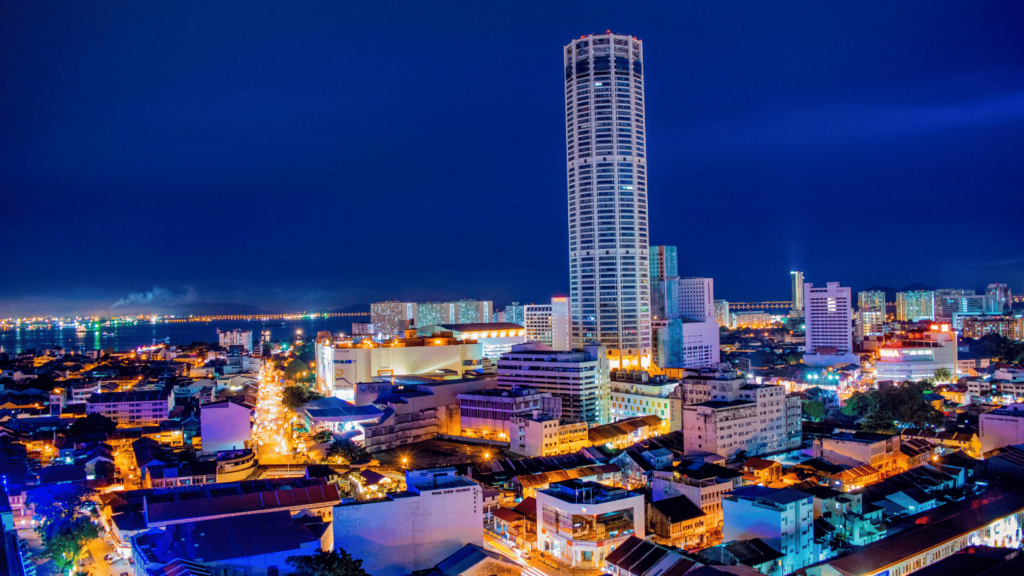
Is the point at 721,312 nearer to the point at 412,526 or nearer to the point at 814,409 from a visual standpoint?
the point at 814,409

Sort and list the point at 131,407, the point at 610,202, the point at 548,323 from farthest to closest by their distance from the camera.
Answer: the point at 548,323, the point at 610,202, the point at 131,407

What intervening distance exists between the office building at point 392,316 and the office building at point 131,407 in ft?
102

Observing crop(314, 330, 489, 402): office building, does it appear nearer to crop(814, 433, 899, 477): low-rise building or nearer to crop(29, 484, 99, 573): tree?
crop(29, 484, 99, 573): tree

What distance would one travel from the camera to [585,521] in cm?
1010

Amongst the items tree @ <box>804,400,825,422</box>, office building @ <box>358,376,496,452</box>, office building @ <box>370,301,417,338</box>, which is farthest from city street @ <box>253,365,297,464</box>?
office building @ <box>370,301,417,338</box>

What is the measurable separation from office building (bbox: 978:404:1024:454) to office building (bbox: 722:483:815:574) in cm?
839

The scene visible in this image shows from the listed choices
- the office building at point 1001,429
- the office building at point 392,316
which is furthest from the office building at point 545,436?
the office building at point 392,316

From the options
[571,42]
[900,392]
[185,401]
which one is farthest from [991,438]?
[185,401]

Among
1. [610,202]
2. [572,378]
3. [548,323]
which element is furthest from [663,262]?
[572,378]

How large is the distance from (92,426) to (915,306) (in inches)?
2189

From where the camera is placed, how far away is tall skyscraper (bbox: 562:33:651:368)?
24.3 meters

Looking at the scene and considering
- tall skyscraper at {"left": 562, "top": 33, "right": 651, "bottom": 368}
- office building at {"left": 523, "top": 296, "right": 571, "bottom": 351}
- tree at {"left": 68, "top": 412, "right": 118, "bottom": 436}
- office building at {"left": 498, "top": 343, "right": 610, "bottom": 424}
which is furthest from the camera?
office building at {"left": 523, "top": 296, "right": 571, "bottom": 351}

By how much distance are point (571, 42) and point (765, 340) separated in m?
29.4

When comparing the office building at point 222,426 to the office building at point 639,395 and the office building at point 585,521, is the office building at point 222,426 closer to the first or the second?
the office building at point 585,521
